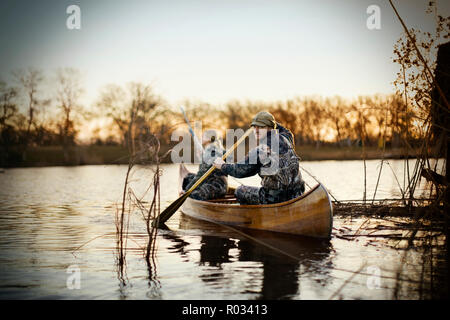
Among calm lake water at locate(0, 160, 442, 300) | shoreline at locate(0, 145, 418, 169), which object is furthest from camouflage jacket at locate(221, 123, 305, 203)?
shoreline at locate(0, 145, 418, 169)

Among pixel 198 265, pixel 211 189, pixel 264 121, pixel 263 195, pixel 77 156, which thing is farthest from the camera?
pixel 77 156

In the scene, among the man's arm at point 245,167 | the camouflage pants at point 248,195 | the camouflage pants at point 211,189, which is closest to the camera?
the man's arm at point 245,167

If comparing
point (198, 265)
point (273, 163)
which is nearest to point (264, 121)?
point (273, 163)

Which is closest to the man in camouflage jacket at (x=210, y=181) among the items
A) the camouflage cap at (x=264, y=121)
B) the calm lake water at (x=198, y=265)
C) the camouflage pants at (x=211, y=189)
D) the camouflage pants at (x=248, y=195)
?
A: the camouflage pants at (x=211, y=189)

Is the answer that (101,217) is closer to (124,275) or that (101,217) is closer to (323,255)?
(124,275)

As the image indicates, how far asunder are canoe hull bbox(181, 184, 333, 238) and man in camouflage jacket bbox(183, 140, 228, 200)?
0.96 meters

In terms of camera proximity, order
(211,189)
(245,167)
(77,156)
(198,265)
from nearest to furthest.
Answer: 1. (198,265)
2. (245,167)
3. (211,189)
4. (77,156)

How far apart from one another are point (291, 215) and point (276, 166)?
85 centimetres

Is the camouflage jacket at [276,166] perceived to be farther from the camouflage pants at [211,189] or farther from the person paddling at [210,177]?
the camouflage pants at [211,189]

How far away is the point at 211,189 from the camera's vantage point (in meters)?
9.77

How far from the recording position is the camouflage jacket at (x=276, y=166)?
272 inches

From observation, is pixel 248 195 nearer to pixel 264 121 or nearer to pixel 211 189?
pixel 264 121
